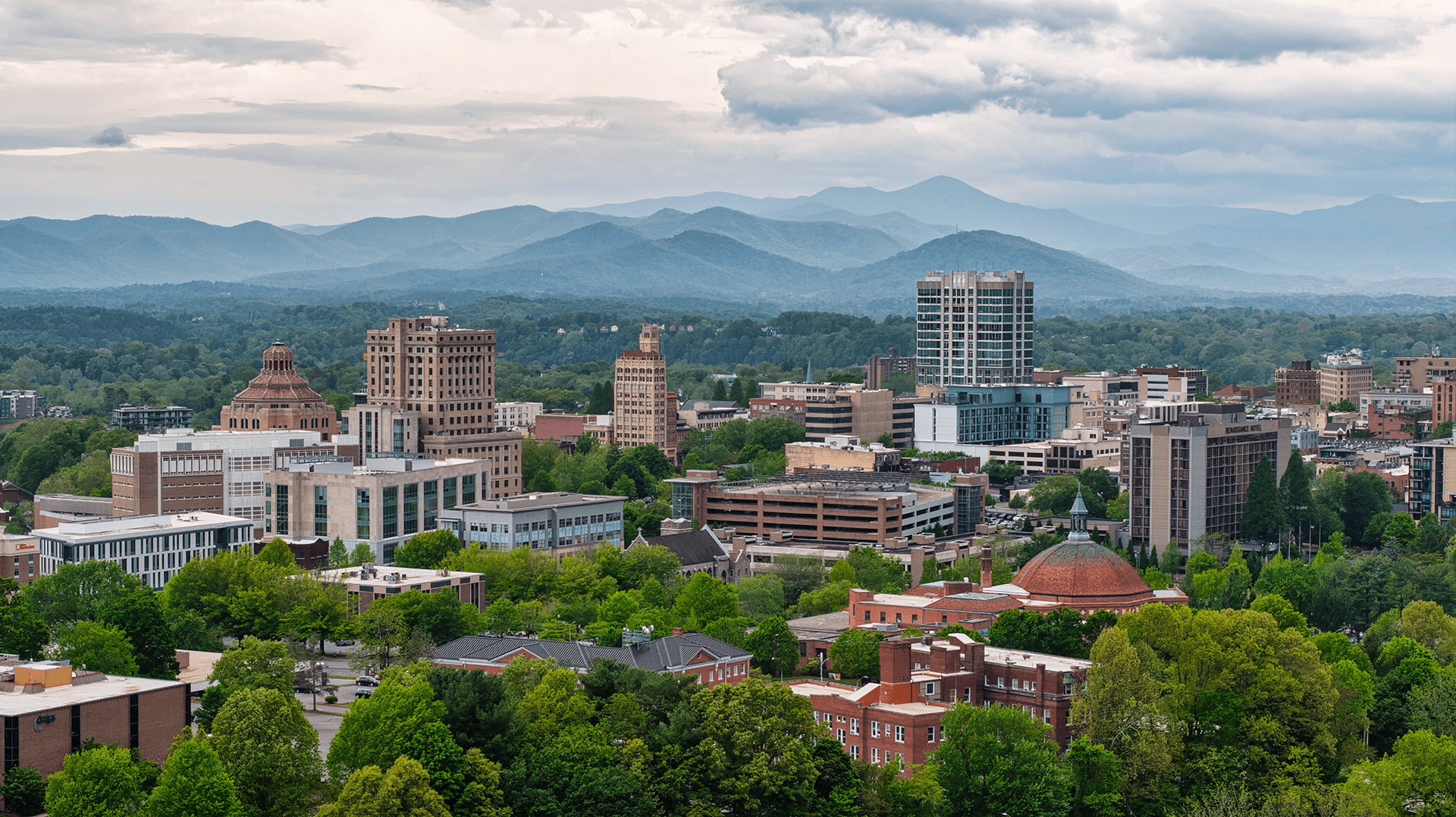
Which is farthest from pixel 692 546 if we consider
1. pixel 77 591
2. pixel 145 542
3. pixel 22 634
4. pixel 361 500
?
pixel 22 634

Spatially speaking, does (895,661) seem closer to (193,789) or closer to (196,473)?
(193,789)

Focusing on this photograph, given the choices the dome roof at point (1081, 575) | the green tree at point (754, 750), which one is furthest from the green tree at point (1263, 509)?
the green tree at point (754, 750)

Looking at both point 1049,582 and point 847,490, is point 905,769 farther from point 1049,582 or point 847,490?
point 847,490

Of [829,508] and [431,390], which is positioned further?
[431,390]

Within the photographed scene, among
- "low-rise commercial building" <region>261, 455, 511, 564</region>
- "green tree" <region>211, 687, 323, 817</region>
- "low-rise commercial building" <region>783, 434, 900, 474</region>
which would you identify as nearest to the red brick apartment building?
"green tree" <region>211, 687, 323, 817</region>

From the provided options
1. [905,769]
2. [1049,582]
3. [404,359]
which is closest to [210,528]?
[404,359]

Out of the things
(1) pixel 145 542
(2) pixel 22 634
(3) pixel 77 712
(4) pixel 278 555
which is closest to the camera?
(3) pixel 77 712
